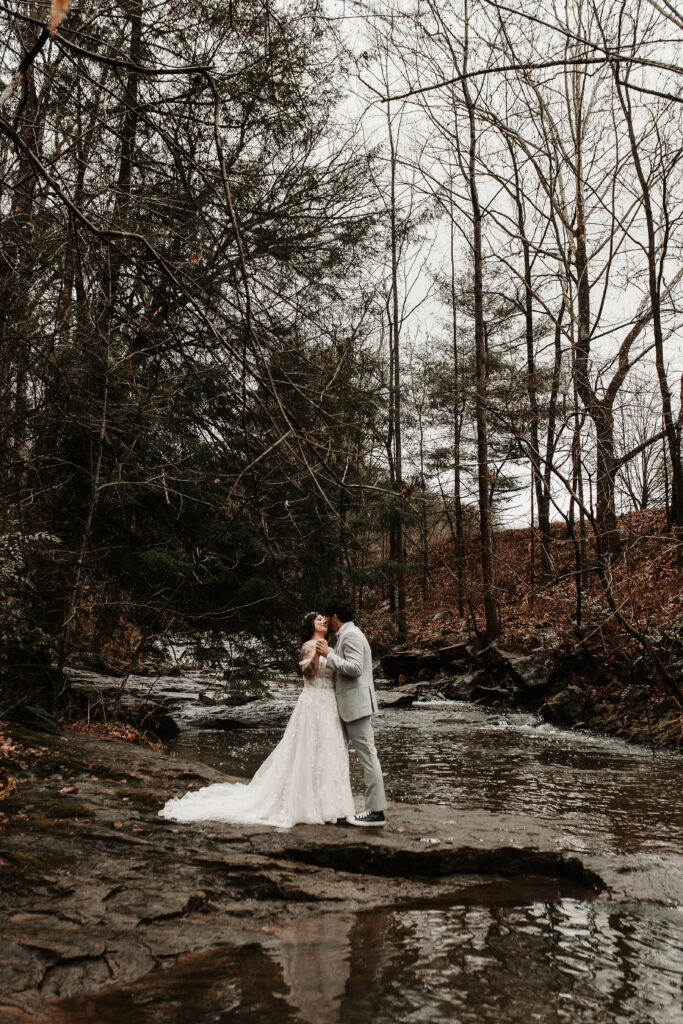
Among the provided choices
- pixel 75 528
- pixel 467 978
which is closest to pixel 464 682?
pixel 75 528

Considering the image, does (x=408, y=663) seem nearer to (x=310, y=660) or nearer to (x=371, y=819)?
(x=310, y=660)

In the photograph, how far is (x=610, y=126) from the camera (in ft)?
57.3

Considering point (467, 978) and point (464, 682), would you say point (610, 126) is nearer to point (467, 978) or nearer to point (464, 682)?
point (464, 682)

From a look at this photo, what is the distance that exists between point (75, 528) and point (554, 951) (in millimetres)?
8096

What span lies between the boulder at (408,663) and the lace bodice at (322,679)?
44.0 feet

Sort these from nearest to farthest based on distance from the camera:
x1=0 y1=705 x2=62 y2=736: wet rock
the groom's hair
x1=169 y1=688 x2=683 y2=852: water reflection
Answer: the groom's hair
x1=169 y1=688 x2=683 y2=852: water reflection
x1=0 y1=705 x2=62 y2=736: wet rock

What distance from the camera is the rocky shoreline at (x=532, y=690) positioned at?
11.6 metres

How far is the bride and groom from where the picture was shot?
20.3 ft

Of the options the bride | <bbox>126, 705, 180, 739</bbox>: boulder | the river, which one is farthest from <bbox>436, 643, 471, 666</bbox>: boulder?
the bride

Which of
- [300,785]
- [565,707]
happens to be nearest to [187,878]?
[300,785]

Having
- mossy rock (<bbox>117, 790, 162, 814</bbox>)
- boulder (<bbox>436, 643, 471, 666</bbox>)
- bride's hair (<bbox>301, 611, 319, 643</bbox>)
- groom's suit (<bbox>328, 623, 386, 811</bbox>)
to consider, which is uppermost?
bride's hair (<bbox>301, 611, 319, 643</bbox>)

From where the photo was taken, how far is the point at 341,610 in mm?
6754

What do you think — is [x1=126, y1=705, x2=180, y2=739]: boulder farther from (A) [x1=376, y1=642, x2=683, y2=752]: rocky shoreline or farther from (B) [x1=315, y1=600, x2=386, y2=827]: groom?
(A) [x1=376, y1=642, x2=683, y2=752]: rocky shoreline

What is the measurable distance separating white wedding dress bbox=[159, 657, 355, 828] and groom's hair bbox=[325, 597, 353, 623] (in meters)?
0.39
